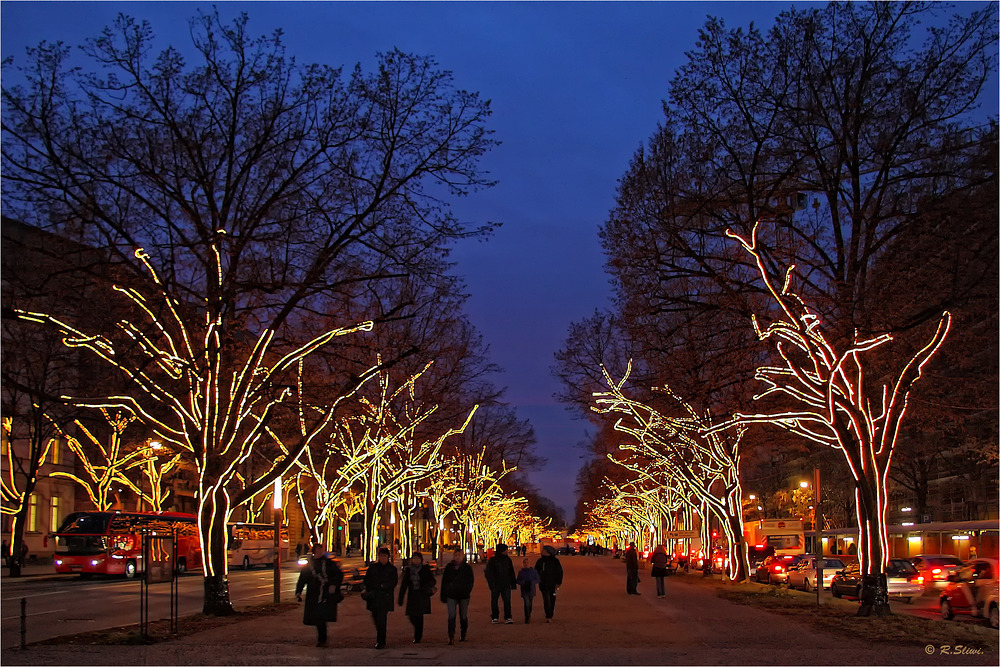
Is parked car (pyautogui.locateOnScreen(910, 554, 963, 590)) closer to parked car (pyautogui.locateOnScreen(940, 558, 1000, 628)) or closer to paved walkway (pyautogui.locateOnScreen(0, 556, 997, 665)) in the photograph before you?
parked car (pyautogui.locateOnScreen(940, 558, 1000, 628))

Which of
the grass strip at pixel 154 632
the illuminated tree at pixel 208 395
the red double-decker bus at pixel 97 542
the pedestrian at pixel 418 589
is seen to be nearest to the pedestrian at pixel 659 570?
the illuminated tree at pixel 208 395

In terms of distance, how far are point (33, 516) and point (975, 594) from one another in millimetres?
54049

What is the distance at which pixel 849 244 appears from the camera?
2311 centimetres

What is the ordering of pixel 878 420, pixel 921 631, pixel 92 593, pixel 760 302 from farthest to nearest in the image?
pixel 92 593, pixel 760 302, pixel 878 420, pixel 921 631

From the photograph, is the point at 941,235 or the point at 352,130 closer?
the point at 941,235

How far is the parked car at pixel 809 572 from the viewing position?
40.8 m

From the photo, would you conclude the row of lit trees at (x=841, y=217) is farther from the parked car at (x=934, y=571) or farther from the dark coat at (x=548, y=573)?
the parked car at (x=934, y=571)

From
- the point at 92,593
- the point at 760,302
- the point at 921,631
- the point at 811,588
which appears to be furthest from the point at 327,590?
the point at 811,588

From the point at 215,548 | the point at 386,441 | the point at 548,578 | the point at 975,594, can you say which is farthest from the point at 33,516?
the point at 975,594

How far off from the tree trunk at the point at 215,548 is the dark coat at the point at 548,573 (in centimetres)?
634

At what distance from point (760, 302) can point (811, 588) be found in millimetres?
18823

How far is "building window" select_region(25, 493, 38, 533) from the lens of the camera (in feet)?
198

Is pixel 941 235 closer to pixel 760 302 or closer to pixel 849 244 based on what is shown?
pixel 849 244

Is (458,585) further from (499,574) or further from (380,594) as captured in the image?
(499,574)
